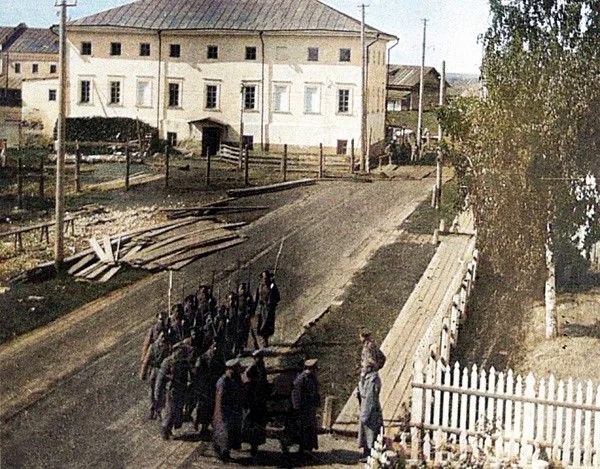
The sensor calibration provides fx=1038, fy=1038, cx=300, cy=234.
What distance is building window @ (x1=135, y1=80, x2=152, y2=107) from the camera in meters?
4.23

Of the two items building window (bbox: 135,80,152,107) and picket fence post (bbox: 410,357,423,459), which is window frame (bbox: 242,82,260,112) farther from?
picket fence post (bbox: 410,357,423,459)

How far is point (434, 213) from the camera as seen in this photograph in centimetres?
499

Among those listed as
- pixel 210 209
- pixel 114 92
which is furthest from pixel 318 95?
pixel 114 92

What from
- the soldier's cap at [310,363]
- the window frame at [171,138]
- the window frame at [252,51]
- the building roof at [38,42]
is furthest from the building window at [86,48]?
the soldier's cap at [310,363]

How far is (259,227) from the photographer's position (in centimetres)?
443

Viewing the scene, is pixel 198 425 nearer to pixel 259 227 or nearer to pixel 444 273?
pixel 259 227

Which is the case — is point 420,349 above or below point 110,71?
below

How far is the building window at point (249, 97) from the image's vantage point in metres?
4.29

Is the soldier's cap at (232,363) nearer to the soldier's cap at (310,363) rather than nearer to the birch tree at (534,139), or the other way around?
the soldier's cap at (310,363)

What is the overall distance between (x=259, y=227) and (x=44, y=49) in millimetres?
1141

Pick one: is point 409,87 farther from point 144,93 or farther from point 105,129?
point 105,129

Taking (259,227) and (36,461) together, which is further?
(259,227)

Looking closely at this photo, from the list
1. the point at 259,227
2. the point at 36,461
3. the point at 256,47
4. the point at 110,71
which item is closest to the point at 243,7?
the point at 256,47

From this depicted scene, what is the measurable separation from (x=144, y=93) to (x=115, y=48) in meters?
0.21
